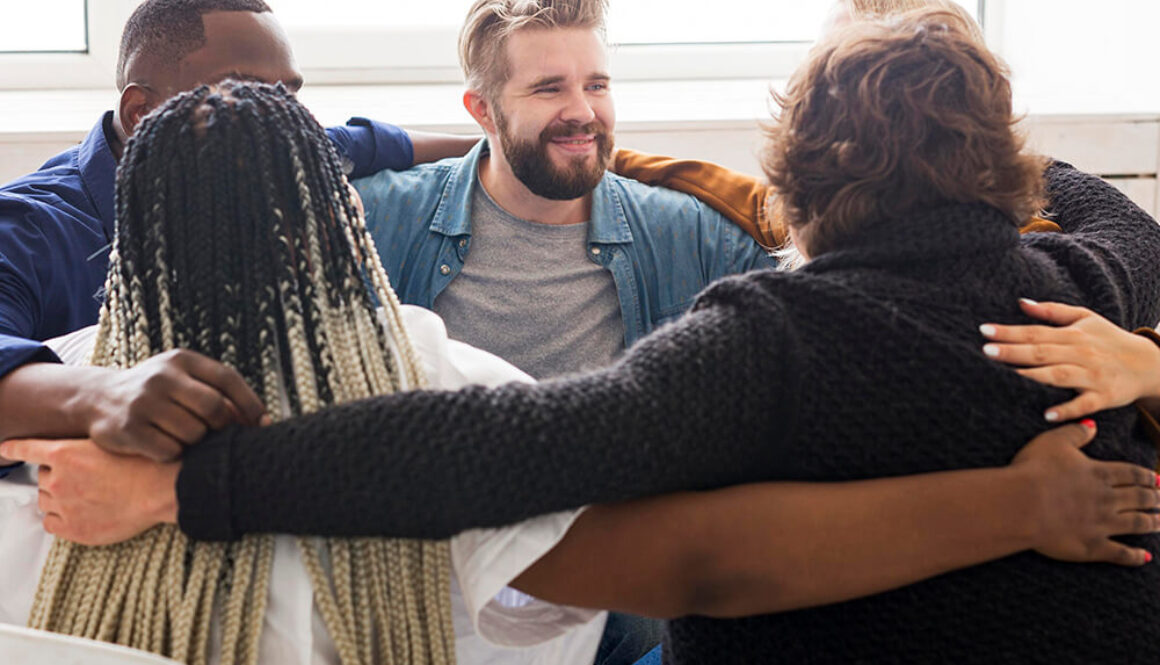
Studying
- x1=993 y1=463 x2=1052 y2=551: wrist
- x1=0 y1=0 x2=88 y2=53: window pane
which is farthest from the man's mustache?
x1=0 y1=0 x2=88 y2=53: window pane

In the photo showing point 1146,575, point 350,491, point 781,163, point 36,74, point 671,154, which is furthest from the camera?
point 36,74

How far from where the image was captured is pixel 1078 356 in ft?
3.20

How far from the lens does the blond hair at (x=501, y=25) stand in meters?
1.85

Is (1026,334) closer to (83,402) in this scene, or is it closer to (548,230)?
(83,402)

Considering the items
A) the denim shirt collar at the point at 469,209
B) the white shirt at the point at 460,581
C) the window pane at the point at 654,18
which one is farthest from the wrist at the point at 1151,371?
the window pane at the point at 654,18

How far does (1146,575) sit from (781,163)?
52cm

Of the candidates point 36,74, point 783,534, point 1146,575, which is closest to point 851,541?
point 783,534

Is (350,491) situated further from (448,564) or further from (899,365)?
(899,365)

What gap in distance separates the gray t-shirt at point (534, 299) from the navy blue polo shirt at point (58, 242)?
0.57 meters

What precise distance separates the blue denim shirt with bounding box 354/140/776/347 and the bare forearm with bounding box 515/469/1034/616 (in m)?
0.94

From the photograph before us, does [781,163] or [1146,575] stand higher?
[781,163]

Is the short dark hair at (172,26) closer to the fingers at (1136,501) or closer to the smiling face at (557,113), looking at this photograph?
the smiling face at (557,113)

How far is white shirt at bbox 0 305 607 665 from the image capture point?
0.88 m

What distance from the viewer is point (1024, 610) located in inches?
36.0
